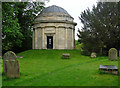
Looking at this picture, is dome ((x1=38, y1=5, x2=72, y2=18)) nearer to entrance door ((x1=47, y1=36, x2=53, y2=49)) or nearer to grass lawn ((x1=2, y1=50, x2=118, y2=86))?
entrance door ((x1=47, y1=36, x2=53, y2=49))

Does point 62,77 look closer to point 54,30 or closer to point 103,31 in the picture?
point 103,31

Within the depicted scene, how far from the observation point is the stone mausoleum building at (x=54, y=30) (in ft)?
83.7

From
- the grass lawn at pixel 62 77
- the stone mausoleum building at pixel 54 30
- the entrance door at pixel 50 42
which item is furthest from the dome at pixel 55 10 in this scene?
the grass lawn at pixel 62 77

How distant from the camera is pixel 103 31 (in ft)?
69.7

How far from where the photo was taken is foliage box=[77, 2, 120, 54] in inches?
819

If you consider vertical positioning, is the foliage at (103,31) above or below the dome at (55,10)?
below

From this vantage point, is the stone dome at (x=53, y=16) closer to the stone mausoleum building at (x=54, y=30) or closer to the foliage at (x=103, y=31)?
the stone mausoleum building at (x=54, y=30)

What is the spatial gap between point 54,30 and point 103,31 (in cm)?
758

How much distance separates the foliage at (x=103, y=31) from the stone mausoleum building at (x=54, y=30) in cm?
425

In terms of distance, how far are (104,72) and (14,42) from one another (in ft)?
64.5

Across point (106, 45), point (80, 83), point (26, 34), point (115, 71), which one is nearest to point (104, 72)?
point (115, 71)

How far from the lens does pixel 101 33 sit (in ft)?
70.1

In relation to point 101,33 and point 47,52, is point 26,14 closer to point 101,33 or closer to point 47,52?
point 47,52

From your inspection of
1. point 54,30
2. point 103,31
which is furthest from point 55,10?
point 103,31
